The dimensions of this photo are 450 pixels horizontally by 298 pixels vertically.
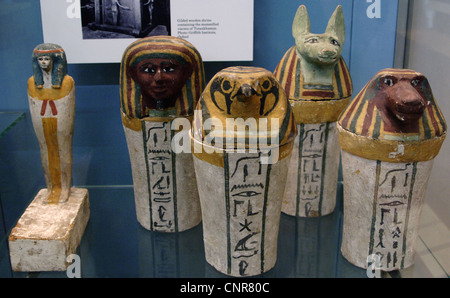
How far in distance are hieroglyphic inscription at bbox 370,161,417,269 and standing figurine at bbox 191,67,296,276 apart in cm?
45

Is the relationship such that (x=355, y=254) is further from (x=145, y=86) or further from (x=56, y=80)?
(x=56, y=80)

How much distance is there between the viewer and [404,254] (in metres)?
2.56

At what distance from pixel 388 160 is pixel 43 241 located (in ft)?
→ 5.46

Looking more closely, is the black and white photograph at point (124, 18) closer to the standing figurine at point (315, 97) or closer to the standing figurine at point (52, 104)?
the standing figurine at point (52, 104)

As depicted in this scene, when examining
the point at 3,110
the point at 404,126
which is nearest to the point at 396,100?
the point at 404,126

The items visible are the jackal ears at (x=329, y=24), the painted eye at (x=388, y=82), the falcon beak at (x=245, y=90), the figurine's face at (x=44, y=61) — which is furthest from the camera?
the jackal ears at (x=329, y=24)

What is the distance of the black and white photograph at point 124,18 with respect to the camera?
3027 mm

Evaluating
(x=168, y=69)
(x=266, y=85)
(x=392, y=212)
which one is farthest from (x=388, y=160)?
(x=168, y=69)

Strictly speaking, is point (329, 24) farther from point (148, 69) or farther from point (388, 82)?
point (148, 69)

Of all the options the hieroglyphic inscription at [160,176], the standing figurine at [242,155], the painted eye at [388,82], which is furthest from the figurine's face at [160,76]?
the painted eye at [388,82]

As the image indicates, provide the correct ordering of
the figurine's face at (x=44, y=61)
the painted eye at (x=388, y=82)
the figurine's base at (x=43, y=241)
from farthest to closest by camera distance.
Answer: the figurine's face at (x=44, y=61)
the figurine's base at (x=43, y=241)
the painted eye at (x=388, y=82)

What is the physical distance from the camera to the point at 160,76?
2.62 meters

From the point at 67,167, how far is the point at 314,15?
5.53 feet

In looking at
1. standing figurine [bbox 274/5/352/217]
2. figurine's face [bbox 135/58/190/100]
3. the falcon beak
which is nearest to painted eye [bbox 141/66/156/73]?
figurine's face [bbox 135/58/190/100]
